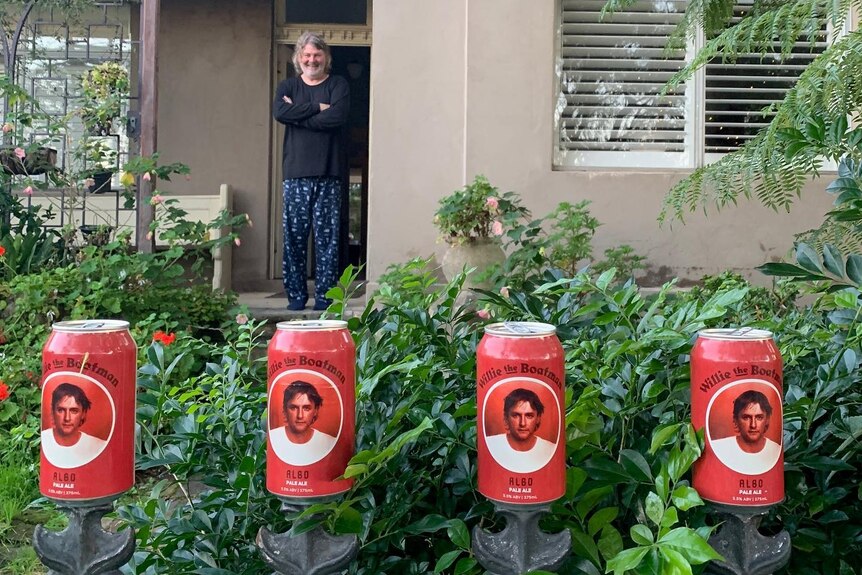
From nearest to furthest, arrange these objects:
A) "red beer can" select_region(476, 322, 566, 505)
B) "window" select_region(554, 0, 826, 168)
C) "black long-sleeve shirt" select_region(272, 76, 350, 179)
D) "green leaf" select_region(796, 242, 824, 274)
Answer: "red beer can" select_region(476, 322, 566, 505) < "green leaf" select_region(796, 242, 824, 274) < "black long-sleeve shirt" select_region(272, 76, 350, 179) < "window" select_region(554, 0, 826, 168)

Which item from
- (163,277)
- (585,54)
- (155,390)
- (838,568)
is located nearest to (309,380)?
(155,390)

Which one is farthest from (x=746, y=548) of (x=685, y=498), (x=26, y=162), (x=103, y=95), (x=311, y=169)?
(x=103, y=95)

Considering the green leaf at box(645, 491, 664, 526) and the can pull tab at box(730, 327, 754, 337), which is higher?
the can pull tab at box(730, 327, 754, 337)

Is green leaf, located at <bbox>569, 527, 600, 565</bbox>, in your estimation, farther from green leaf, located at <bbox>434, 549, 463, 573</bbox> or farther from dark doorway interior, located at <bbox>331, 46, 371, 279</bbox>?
dark doorway interior, located at <bbox>331, 46, 371, 279</bbox>

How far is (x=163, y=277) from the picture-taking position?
16.1 feet

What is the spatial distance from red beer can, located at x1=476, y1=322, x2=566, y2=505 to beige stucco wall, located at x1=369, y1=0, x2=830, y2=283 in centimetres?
423

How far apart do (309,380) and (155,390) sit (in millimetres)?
537

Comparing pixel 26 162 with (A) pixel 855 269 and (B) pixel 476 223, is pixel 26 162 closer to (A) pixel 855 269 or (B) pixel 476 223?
(B) pixel 476 223

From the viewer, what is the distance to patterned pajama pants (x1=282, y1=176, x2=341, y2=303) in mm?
5387

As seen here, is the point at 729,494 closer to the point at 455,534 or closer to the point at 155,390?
the point at 455,534

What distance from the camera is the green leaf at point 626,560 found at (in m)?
1.05

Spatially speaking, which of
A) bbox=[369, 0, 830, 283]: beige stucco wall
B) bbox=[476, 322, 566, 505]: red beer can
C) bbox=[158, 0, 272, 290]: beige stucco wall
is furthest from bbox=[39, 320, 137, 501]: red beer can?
A: bbox=[158, 0, 272, 290]: beige stucco wall

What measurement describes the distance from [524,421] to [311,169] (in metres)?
4.40

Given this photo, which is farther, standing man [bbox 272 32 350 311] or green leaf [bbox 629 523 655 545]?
standing man [bbox 272 32 350 311]
